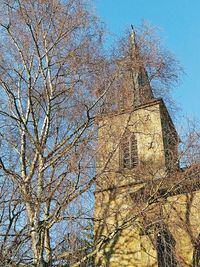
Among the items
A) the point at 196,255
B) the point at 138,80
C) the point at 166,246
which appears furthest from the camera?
the point at 196,255

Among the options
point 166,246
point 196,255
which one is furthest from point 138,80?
point 196,255

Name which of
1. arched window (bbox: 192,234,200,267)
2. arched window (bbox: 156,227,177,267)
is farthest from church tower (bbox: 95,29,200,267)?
arched window (bbox: 192,234,200,267)

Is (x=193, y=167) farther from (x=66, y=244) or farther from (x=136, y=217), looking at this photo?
(x=66, y=244)

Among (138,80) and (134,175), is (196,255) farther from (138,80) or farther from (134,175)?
(138,80)

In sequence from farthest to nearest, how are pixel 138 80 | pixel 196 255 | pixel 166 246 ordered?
pixel 196 255 → pixel 138 80 → pixel 166 246

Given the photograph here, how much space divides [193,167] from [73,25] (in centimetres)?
463

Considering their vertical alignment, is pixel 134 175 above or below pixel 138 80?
below

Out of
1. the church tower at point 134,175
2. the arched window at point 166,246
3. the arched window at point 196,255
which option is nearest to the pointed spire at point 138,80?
the church tower at point 134,175

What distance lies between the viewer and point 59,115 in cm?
1033

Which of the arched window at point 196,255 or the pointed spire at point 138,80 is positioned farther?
the arched window at point 196,255

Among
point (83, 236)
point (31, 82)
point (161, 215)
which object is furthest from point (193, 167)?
point (31, 82)

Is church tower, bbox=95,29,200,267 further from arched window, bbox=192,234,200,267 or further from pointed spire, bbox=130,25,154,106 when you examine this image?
arched window, bbox=192,234,200,267

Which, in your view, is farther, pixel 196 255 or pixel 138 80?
pixel 196 255

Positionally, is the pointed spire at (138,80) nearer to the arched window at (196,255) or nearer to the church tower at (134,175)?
the church tower at (134,175)
